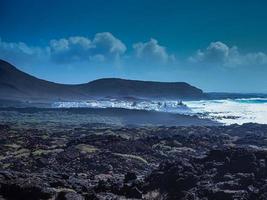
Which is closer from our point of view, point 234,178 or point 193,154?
point 234,178

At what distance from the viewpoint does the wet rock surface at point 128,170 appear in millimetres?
33344

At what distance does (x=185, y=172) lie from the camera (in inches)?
1582

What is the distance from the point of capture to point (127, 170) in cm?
5106

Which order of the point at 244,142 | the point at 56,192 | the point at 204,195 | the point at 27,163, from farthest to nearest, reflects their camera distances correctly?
1. the point at 244,142
2. the point at 27,163
3. the point at 204,195
4. the point at 56,192

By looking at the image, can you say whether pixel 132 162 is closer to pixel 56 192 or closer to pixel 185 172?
pixel 185 172

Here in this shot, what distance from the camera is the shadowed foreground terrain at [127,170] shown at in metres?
33.3

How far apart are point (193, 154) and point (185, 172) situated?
78.3ft

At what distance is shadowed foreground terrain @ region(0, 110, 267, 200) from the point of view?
33344 millimetres

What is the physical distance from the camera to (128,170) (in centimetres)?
5112

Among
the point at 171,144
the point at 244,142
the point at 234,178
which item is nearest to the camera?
the point at 234,178

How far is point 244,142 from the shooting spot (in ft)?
262

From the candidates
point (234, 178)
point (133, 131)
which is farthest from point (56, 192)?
point (133, 131)

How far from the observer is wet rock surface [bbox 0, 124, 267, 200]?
33.3m

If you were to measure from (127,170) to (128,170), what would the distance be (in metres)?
0.13
